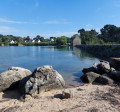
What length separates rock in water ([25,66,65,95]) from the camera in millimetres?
7551

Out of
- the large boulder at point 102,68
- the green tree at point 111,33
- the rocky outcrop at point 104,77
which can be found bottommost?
the rocky outcrop at point 104,77

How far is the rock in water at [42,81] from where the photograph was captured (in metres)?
7.55

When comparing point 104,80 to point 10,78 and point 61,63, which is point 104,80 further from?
point 61,63

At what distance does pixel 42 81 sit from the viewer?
26.2 ft

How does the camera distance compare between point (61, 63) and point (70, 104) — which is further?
point (61, 63)

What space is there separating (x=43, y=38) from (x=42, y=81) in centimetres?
16982

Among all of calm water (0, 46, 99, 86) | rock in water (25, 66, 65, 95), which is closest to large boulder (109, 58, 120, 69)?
calm water (0, 46, 99, 86)

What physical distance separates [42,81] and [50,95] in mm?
1044

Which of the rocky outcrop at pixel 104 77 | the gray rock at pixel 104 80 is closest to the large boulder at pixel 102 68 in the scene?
the rocky outcrop at pixel 104 77

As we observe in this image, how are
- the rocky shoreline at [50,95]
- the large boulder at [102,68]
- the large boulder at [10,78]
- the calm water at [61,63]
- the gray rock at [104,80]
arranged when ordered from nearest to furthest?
the rocky shoreline at [50,95] < the large boulder at [10,78] < the gray rock at [104,80] < the large boulder at [102,68] < the calm water at [61,63]

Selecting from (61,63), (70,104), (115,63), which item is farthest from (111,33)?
(70,104)

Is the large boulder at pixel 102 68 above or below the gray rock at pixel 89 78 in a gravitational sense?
above

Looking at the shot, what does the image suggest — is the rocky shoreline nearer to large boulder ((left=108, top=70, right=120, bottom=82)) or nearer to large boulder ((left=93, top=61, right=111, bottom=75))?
large boulder ((left=108, top=70, right=120, bottom=82))

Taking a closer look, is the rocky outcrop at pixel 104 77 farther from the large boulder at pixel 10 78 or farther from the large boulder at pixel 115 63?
the large boulder at pixel 10 78
